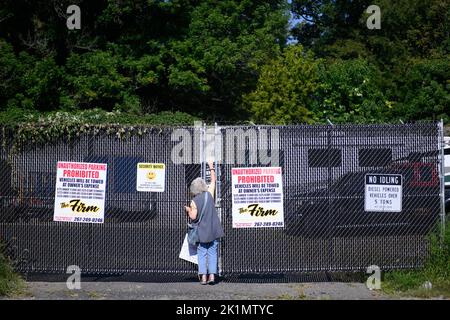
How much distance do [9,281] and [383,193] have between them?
5.77 m

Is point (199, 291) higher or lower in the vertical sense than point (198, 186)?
lower

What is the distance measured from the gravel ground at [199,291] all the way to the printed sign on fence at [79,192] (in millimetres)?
1059

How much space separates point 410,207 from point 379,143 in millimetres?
1114

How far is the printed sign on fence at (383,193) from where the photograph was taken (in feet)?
32.0

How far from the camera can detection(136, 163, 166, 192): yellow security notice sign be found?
32.0ft

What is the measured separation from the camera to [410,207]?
32.2 ft

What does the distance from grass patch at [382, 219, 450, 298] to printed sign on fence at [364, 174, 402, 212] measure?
0.76 m

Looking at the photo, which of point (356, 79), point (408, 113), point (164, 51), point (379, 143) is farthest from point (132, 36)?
point (379, 143)

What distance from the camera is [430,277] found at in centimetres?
941
